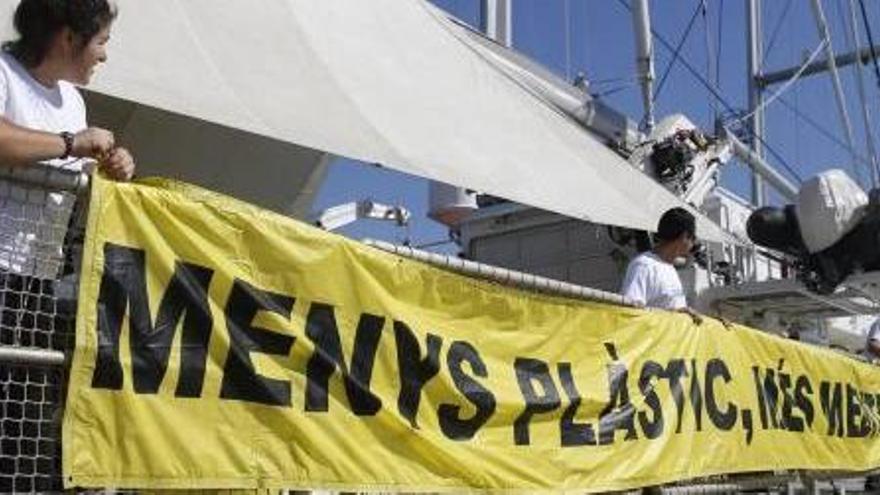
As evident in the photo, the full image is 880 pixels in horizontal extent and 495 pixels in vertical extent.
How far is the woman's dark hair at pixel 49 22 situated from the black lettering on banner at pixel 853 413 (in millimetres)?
5385

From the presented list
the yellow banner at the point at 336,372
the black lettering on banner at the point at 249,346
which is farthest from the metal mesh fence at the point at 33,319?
the black lettering on banner at the point at 249,346

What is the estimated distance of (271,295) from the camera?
3.36 m

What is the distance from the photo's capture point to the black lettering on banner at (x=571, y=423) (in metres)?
4.46

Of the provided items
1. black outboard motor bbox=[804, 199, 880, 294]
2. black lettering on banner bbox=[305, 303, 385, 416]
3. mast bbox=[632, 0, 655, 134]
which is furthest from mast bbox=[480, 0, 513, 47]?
black lettering on banner bbox=[305, 303, 385, 416]

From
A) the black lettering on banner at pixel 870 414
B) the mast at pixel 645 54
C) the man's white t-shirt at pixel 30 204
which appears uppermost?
the mast at pixel 645 54

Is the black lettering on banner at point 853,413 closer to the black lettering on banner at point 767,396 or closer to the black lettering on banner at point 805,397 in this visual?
the black lettering on banner at point 805,397

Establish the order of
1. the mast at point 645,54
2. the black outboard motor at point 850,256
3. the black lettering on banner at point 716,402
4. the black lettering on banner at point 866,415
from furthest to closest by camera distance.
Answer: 1. the mast at point 645,54
2. the black outboard motor at point 850,256
3. the black lettering on banner at point 866,415
4. the black lettering on banner at point 716,402

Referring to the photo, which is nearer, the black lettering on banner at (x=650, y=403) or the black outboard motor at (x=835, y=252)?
the black lettering on banner at (x=650, y=403)

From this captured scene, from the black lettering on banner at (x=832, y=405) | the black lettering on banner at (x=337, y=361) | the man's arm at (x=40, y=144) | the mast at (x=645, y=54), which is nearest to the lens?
the man's arm at (x=40, y=144)

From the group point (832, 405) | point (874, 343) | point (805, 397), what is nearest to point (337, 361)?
point (805, 397)

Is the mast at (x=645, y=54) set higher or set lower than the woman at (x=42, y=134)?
higher

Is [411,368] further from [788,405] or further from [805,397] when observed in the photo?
[805,397]

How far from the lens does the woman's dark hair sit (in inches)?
125

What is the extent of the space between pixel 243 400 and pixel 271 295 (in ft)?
1.14
